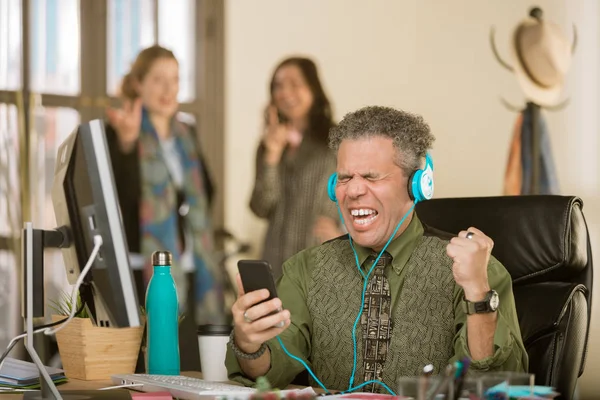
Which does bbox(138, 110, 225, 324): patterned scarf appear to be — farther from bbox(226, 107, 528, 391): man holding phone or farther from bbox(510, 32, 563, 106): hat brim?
bbox(226, 107, 528, 391): man holding phone

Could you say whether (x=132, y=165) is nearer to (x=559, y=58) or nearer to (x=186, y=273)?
(x=186, y=273)

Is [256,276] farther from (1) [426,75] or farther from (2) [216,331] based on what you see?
(1) [426,75]

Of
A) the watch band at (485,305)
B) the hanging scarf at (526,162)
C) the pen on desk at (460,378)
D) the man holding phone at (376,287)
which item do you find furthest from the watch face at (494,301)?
the hanging scarf at (526,162)

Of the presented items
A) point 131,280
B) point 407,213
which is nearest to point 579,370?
point 407,213

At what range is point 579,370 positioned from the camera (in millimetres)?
1766

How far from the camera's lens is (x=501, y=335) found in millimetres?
1521

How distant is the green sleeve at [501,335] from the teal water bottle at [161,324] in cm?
55

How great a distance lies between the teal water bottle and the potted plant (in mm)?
58

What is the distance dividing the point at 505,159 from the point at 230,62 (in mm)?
1385

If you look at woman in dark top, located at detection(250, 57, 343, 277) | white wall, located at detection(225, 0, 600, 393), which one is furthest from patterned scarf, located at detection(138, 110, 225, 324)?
woman in dark top, located at detection(250, 57, 343, 277)

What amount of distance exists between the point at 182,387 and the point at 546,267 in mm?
872

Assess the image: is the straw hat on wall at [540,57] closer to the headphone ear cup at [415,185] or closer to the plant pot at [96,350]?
the headphone ear cup at [415,185]

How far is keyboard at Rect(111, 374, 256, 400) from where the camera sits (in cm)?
130

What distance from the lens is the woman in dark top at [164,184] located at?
12.0ft
